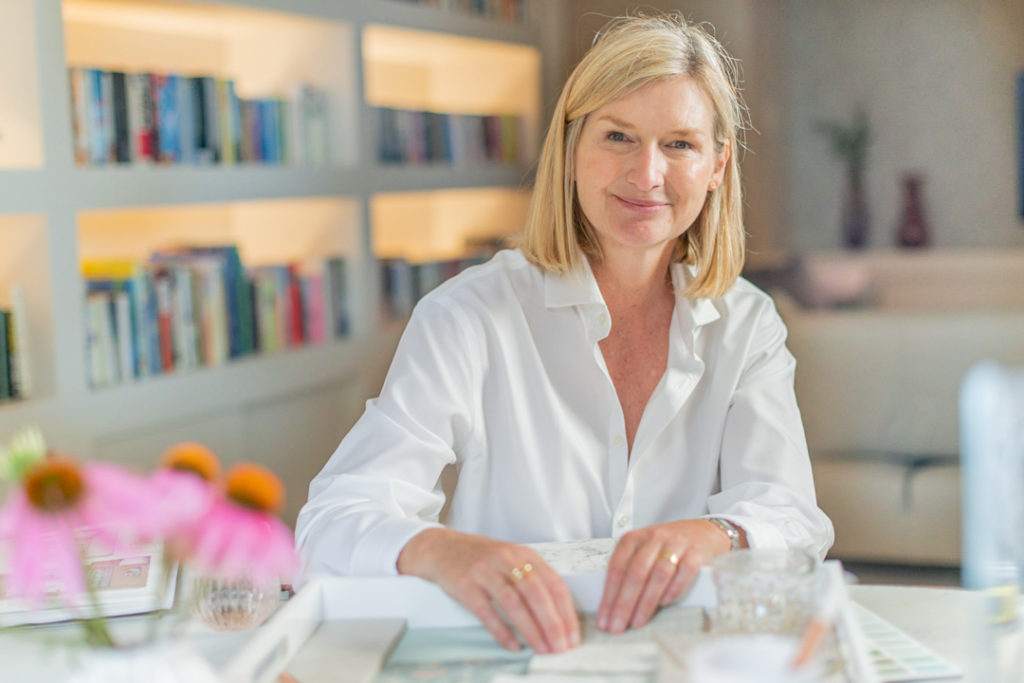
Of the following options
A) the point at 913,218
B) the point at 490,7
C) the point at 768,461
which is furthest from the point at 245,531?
the point at 913,218

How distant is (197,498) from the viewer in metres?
0.61

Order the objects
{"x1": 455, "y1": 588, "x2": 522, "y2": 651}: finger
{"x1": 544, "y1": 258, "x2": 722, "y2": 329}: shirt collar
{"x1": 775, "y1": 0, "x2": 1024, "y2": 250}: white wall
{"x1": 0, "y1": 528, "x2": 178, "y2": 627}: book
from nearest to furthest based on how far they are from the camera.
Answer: {"x1": 455, "y1": 588, "x2": 522, "y2": 651}: finger < {"x1": 0, "y1": 528, "x2": 178, "y2": 627}: book < {"x1": 544, "y1": 258, "x2": 722, "y2": 329}: shirt collar < {"x1": 775, "y1": 0, "x2": 1024, "y2": 250}: white wall

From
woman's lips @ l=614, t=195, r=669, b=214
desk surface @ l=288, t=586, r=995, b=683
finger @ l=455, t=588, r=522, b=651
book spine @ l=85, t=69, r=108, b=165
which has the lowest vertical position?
desk surface @ l=288, t=586, r=995, b=683

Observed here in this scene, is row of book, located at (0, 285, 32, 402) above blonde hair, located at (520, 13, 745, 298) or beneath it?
beneath

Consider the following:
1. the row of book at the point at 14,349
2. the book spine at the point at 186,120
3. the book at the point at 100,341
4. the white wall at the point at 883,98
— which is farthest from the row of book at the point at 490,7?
the row of book at the point at 14,349

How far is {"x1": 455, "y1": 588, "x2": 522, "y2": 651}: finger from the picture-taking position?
102 centimetres

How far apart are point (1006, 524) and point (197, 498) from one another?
815 mm

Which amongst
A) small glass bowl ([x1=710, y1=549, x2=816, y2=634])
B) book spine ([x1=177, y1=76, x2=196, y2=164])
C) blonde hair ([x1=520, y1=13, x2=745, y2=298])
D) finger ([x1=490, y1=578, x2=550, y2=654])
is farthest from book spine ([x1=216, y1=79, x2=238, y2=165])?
small glass bowl ([x1=710, y1=549, x2=816, y2=634])

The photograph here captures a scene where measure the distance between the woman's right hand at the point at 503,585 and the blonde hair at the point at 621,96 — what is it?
59 cm

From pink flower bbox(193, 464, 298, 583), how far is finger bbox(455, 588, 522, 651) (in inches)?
16.6

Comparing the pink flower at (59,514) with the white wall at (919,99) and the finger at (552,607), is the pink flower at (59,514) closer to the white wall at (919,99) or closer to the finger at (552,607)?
the finger at (552,607)

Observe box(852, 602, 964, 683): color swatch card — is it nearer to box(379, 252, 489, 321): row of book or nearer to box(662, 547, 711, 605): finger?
box(662, 547, 711, 605): finger

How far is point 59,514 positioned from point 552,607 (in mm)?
515

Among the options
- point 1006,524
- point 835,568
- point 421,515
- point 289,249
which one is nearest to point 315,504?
point 421,515
